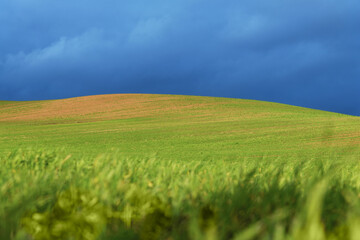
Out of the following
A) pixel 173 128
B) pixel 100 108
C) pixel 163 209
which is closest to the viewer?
pixel 163 209

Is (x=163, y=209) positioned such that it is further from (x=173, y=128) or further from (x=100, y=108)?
(x=100, y=108)

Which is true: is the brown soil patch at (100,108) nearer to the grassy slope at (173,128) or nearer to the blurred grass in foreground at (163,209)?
the grassy slope at (173,128)

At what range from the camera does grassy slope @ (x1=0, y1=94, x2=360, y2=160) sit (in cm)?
2106

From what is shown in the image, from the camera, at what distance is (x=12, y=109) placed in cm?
6003

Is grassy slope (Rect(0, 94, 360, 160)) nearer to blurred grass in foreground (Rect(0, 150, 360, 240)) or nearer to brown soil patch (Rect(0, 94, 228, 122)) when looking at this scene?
brown soil patch (Rect(0, 94, 228, 122))

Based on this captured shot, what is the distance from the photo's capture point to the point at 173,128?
34969 mm

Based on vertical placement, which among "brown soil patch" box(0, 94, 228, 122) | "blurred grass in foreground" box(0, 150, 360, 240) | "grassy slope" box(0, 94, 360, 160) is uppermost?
"brown soil patch" box(0, 94, 228, 122)

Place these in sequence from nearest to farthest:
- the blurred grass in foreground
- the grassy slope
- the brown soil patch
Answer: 1. the blurred grass in foreground
2. the grassy slope
3. the brown soil patch

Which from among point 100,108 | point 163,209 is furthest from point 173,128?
point 163,209

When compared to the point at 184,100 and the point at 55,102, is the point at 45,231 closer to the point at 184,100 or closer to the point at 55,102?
the point at 184,100

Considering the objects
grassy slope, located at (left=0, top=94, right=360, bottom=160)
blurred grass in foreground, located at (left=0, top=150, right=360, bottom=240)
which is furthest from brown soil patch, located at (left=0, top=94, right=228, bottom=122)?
blurred grass in foreground, located at (left=0, top=150, right=360, bottom=240)

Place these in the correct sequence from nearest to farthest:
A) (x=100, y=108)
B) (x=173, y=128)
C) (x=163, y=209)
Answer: (x=163, y=209) < (x=173, y=128) < (x=100, y=108)

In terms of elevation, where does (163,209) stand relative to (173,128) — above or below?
below

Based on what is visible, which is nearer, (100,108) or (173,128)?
(173,128)
